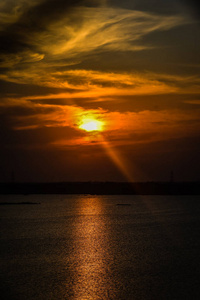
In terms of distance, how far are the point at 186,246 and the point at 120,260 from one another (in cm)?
1201

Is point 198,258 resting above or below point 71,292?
below

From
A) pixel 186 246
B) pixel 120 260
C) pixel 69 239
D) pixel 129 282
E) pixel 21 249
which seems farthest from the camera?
pixel 69 239

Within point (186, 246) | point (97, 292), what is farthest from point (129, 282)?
point (186, 246)

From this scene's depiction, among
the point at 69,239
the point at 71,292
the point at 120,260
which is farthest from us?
the point at 69,239

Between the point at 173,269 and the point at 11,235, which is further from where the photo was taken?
the point at 11,235

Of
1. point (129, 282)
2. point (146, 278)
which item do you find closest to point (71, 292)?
point (129, 282)

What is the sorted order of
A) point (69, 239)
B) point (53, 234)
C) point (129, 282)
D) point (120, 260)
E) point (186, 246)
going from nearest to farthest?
point (129, 282) < point (120, 260) < point (186, 246) < point (69, 239) < point (53, 234)

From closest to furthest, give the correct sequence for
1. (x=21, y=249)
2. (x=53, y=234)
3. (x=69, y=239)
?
1. (x=21, y=249)
2. (x=69, y=239)
3. (x=53, y=234)

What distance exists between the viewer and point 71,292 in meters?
22.2

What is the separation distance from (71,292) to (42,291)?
1596 millimetres

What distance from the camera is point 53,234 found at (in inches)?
2124

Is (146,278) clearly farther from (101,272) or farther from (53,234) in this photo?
(53,234)

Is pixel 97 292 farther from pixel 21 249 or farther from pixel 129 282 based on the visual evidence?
pixel 21 249

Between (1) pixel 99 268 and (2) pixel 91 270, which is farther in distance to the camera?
(1) pixel 99 268
